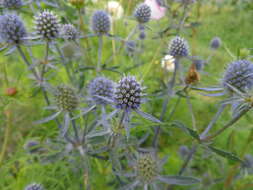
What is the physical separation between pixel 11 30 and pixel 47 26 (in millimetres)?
187

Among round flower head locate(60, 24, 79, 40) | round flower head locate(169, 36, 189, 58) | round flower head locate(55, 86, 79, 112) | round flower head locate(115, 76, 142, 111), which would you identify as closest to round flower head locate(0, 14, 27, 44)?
round flower head locate(60, 24, 79, 40)

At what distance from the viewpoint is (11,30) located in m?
1.17

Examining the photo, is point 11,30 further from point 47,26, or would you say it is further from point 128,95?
point 128,95

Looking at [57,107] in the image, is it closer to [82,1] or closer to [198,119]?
[82,1]

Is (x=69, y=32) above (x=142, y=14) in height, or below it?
below

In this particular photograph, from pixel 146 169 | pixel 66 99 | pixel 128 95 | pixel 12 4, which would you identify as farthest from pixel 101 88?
pixel 12 4

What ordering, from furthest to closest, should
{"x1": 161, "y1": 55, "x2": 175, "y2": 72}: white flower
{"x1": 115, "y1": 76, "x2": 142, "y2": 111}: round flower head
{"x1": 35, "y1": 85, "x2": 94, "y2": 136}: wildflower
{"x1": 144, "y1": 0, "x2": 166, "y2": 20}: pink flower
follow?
{"x1": 144, "y1": 0, "x2": 166, "y2": 20}: pink flower < {"x1": 161, "y1": 55, "x2": 175, "y2": 72}: white flower < {"x1": 35, "y1": 85, "x2": 94, "y2": 136}: wildflower < {"x1": 115, "y1": 76, "x2": 142, "y2": 111}: round flower head

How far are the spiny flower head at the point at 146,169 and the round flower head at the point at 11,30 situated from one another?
0.91 metres

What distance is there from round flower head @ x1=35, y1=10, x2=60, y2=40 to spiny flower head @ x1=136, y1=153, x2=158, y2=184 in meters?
0.84

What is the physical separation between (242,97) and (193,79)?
345mm

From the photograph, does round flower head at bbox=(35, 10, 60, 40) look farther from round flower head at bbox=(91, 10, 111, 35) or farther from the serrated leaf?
the serrated leaf

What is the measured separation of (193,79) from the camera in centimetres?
113

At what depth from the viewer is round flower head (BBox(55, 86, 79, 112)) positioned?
1.13 meters

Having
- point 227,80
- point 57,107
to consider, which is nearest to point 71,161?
point 57,107
